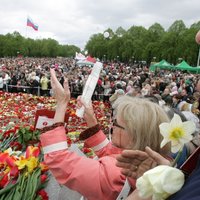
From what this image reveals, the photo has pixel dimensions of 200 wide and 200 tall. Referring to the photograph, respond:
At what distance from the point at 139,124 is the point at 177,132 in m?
0.60

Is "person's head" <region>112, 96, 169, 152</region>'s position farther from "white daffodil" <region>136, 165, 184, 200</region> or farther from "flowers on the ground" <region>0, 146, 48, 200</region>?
"flowers on the ground" <region>0, 146, 48, 200</region>

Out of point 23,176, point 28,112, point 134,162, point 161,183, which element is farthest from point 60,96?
point 28,112

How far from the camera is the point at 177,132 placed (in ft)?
4.32

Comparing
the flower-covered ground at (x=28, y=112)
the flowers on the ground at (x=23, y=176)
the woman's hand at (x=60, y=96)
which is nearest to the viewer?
the woman's hand at (x=60, y=96)

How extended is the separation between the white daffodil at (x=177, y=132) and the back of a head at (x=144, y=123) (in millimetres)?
555

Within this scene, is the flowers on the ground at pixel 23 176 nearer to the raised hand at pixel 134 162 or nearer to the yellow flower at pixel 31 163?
the yellow flower at pixel 31 163

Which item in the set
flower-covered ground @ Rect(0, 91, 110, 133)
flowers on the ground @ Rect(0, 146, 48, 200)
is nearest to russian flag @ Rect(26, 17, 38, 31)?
flower-covered ground @ Rect(0, 91, 110, 133)

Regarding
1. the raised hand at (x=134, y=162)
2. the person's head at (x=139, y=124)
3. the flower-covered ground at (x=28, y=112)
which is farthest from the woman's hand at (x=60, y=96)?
the flower-covered ground at (x=28, y=112)

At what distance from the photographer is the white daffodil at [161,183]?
1156 millimetres

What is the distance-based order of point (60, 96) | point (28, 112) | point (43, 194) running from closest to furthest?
1. point (60, 96)
2. point (43, 194)
3. point (28, 112)

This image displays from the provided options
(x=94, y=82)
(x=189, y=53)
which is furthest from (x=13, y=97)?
(x=189, y=53)

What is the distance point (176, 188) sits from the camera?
117 centimetres

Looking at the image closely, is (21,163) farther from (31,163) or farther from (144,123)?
(144,123)

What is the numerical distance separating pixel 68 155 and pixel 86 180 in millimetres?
199
